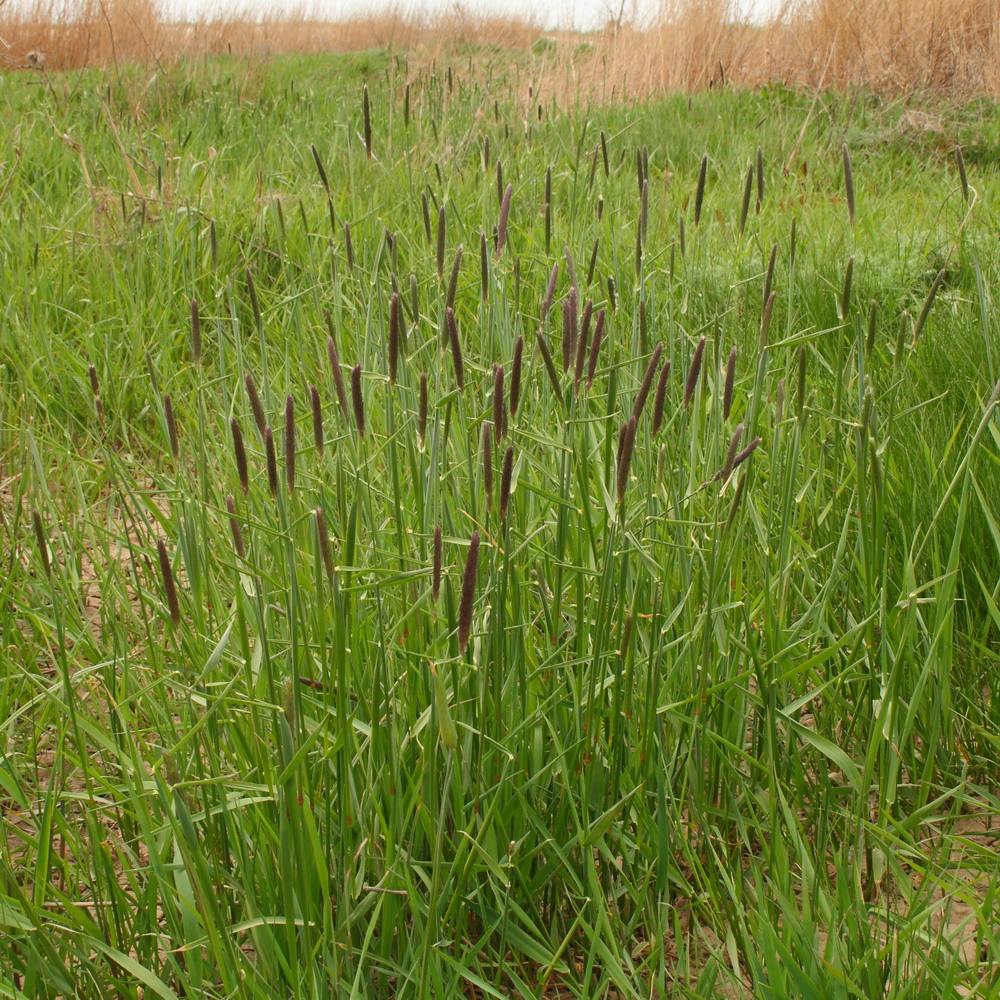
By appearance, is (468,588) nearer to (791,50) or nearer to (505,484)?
(505,484)

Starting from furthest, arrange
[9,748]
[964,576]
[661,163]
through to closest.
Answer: [661,163] < [964,576] < [9,748]

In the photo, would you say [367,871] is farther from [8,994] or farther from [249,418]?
[249,418]

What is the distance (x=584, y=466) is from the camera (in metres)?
1.17

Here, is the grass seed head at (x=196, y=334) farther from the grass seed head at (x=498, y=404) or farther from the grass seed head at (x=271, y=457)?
the grass seed head at (x=498, y=404)

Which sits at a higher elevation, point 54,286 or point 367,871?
point 54,286

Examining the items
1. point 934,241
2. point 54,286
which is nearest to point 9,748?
point 54,286

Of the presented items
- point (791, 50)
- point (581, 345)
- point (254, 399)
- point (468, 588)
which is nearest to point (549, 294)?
point (581, 345)

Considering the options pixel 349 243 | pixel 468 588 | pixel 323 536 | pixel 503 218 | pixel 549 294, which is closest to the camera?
pixel 468 588

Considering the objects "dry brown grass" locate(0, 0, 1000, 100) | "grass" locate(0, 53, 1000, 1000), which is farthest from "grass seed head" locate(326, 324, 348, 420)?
"dry brown grass" locate(0, 0, 1000, 100)

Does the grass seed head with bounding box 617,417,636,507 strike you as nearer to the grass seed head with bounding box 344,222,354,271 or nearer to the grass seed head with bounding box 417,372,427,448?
the grass seed head with bounding box 417,372,427,448

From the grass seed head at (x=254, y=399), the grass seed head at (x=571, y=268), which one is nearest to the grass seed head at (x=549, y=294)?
the grass seed head at (x=571, y=268)

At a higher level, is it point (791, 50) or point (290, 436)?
point (791, 50)

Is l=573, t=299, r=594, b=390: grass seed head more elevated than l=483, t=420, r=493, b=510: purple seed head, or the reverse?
l=573, t=299, r=594, b=390: grass seed head

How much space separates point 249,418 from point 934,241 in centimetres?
224
